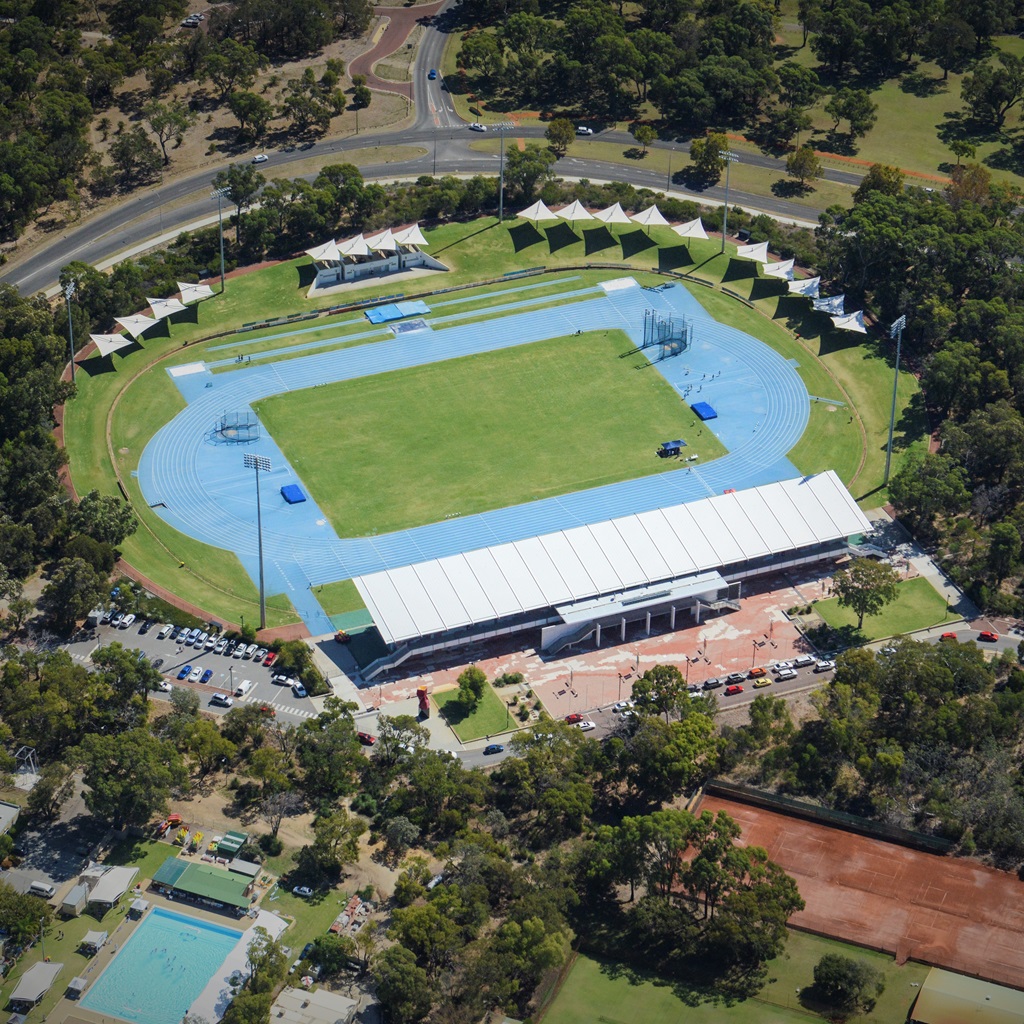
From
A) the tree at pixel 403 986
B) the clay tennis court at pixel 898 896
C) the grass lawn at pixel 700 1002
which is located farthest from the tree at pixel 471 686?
the tree at pixel 403 986

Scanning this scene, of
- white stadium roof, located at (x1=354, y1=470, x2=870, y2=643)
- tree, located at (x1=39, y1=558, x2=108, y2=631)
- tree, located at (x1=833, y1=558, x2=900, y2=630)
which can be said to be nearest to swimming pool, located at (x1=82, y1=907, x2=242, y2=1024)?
white stadium roof, located at (x1=354, y1=470, x2=870, y2=643)

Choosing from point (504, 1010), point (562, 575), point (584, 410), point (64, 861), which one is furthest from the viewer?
point (584, 410)

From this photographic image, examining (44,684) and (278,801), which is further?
(44,684)

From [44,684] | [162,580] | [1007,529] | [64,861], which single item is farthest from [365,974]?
[1007,529]

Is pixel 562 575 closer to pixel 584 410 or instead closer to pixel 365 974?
pixel 584 410

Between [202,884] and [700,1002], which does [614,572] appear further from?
[202,884]

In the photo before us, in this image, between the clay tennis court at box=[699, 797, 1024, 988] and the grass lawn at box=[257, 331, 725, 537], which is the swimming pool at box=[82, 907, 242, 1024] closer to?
the clay tennis court at box=[699, 797, 1024, 988]
